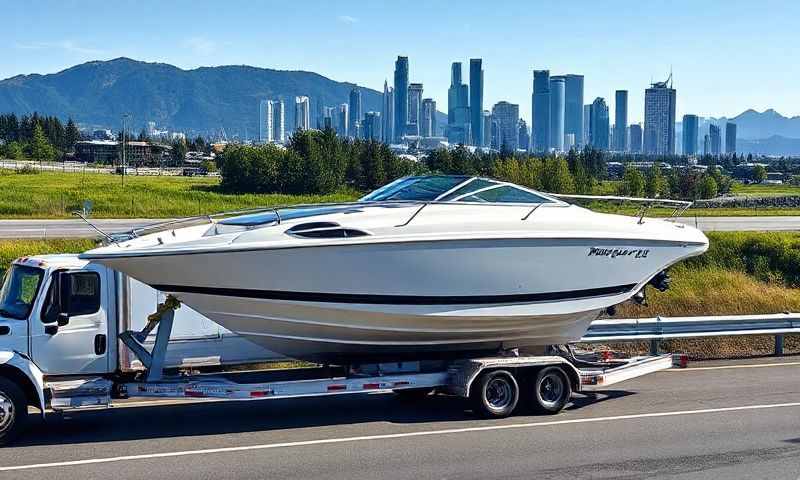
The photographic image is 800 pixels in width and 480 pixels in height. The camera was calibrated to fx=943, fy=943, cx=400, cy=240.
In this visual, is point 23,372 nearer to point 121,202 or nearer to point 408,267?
point 408,267

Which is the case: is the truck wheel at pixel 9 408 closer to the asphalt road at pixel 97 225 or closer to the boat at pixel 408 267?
the boat at pixel 408 267

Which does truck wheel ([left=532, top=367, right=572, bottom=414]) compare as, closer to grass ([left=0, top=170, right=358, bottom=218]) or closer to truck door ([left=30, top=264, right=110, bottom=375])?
truck door ([left=30, top=264, right=110, bottom=375])

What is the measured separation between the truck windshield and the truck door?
0.46 feet

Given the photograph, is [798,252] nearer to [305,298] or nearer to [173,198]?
[305,298]

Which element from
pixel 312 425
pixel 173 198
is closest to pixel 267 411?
pixel 312 425

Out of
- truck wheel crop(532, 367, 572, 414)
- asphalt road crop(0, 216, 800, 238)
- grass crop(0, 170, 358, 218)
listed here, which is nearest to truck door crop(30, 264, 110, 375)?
truck wheel crop(532, 367, 572, 414)

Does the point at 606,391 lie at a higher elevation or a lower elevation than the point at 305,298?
lower

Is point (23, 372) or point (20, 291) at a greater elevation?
point (20, 291)

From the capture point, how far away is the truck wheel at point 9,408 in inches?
354

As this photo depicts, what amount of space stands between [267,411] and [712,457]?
200 inches

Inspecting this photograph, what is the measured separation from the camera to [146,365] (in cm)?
987

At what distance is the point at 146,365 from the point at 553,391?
4.58m

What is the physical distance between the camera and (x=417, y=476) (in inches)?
323

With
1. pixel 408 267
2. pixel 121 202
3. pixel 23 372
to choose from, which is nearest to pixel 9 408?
pixel 23 372
